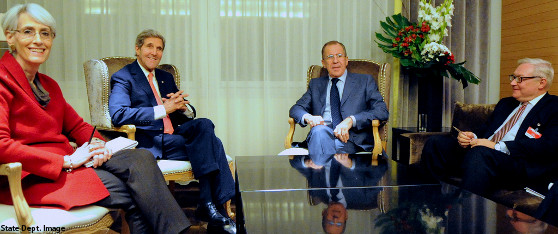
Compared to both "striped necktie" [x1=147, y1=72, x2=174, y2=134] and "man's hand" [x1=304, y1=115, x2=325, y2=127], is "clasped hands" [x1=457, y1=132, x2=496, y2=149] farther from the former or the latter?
"striped necktie" [x1=147, y1=72, x2=174, y2=134]

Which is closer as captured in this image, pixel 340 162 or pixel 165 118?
pixel 340 162

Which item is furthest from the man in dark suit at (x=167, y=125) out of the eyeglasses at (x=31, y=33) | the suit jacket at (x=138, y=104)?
the eyeglasses at (x=31, y=33)

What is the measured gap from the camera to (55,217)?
5.36ft

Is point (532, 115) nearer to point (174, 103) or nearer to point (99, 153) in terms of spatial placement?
point (174, 103)

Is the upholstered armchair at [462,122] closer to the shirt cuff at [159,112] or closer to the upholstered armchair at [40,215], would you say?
the shirt cuff at [159,112]

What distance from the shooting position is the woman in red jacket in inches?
67.5

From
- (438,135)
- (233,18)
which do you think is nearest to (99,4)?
(233,18)

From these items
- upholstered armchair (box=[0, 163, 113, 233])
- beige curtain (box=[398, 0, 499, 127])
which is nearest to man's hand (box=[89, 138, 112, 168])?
upholstered armchair (box=[0, 163, 113, 233])

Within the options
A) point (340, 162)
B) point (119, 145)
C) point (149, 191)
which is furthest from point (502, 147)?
point (119, 145)

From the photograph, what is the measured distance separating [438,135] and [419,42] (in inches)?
→ 36.2

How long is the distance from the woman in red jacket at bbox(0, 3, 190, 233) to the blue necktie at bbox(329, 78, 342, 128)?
5.61 ft

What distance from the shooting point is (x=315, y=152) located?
10.1 feet

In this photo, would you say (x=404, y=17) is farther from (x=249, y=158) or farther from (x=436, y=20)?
(x=249, y=158)

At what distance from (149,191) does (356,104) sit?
6.24 feet
